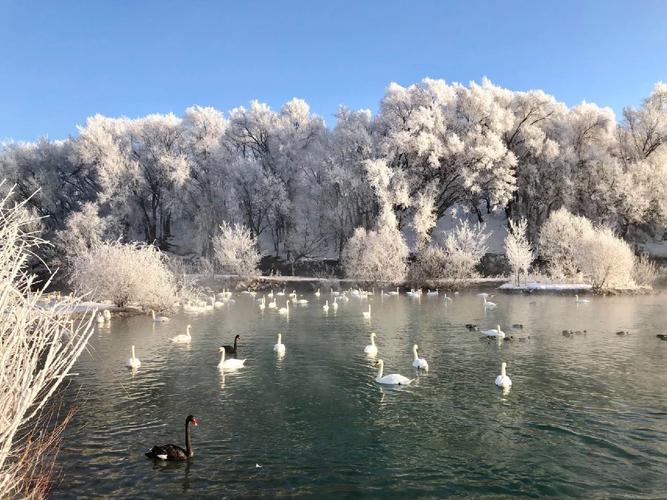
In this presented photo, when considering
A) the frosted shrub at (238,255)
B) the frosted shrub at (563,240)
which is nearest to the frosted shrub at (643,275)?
the frosted shrub at (563,240)

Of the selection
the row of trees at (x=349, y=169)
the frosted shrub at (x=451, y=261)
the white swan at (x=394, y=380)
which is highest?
the row of trees at (x=349, y=169)

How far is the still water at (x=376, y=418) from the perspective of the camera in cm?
1125

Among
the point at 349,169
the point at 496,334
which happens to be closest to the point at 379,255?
the point at 349,169

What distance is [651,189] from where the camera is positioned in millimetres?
61344

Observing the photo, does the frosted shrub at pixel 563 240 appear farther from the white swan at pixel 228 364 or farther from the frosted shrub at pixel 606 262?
the white swan at pixel 228 364

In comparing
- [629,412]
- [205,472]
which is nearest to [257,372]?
[205,472]

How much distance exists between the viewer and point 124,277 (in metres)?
36.6

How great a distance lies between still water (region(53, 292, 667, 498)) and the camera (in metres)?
11.2

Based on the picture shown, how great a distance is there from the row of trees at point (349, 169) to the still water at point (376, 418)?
34235mm

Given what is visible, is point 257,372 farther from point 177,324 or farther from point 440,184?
point 440,184

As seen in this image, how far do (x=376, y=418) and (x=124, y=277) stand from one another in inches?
1062

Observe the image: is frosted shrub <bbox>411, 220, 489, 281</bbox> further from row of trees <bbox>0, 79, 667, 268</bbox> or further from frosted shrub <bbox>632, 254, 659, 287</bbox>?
frosted shrub <bbox>632, 254, 659, 287</bbox>

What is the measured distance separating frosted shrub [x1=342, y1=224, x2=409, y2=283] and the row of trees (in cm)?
128

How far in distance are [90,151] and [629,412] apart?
6927 cm
